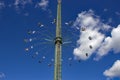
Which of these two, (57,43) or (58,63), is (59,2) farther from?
(58,63)

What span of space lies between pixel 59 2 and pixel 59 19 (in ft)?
18.0

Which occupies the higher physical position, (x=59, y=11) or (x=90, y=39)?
(x=59, y=11)

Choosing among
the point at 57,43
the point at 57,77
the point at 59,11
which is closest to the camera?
the point at 57,77

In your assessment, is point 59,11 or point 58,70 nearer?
point 58,70

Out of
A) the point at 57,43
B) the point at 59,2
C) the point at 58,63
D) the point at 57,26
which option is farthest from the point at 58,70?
the point at 59,2

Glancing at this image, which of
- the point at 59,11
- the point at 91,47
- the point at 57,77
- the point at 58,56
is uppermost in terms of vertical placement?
the point at 59,11

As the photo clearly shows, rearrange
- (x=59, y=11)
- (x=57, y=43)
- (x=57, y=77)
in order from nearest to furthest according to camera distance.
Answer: (x=57, y=77), (x=57, y=43), (x=59, y=11)

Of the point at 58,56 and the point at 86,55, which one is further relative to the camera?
the point at 86,55

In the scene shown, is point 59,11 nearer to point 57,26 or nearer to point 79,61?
point 57,26

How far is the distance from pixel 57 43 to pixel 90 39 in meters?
9.54

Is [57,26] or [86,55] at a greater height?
[57,26]

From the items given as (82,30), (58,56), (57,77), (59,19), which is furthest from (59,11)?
(57,77)

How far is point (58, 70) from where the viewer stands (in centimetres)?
6581

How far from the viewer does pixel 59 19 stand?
240 ft
